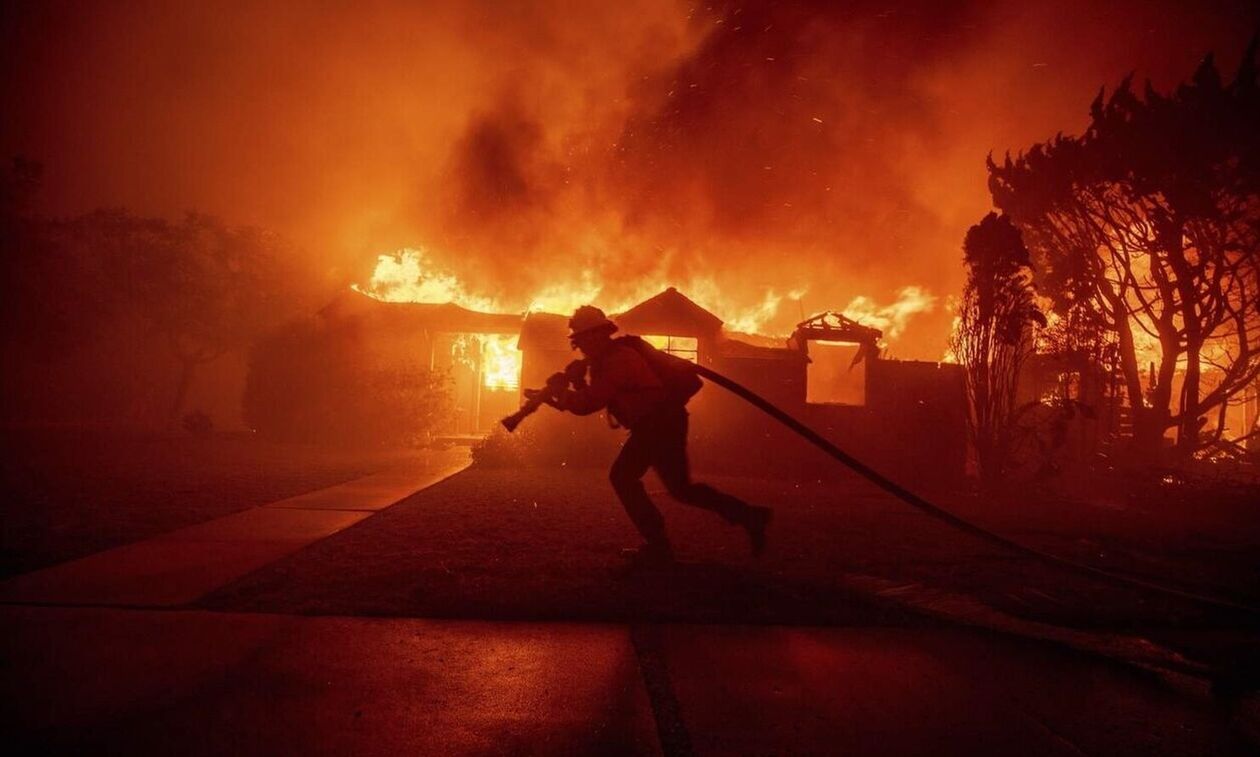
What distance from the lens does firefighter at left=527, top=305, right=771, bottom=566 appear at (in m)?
4.43

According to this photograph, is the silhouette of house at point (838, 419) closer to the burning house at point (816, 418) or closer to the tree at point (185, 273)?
the burning house at point (816, 418)

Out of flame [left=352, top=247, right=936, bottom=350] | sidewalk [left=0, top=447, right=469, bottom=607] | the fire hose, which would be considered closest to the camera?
sidewalk [left=0, top=447, right=469, bottom=607]

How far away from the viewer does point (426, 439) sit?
1744 centimetres

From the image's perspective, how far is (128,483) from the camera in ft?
27.0

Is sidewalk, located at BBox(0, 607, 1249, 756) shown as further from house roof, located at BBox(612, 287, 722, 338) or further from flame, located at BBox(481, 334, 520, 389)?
flame, located at BBox(481, 334, 520, 389)

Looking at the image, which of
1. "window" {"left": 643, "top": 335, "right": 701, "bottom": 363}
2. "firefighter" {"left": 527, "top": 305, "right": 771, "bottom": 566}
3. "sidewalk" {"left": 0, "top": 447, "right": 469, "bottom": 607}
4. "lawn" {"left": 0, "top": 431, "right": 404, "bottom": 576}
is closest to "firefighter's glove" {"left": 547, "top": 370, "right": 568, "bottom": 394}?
"firefighter" {"left": 527, "top": 305, "right": 771, "bottom": 566}

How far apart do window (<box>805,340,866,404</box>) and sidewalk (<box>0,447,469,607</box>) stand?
14.1m

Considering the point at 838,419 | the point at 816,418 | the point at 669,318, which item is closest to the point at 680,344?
the point at 669,318

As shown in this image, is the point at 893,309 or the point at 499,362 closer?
the point at 499,362

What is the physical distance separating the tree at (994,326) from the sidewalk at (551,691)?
9345 mm

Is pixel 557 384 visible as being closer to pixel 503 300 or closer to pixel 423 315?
pixel 423 315

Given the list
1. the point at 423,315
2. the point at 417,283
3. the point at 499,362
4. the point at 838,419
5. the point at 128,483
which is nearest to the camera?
the point at 128,483

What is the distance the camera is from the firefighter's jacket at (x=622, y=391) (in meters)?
4.40

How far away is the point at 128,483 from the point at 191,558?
5140 millimetres
